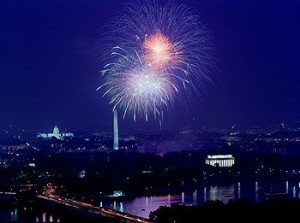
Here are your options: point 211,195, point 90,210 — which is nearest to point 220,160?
point 211,195

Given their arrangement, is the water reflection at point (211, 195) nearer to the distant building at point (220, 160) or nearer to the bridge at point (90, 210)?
the bridge at point (90, 210)

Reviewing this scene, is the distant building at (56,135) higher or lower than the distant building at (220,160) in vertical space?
higher

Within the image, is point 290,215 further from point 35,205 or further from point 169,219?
point 35,205

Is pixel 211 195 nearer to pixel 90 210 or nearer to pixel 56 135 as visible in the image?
pixel 90 210

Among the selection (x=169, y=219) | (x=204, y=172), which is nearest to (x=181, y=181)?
(x=204, y=172)

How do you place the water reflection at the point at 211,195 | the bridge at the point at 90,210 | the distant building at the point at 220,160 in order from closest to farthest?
1. the bridge at the point at 90,210
2. the water reflection at the point at 211,195
3. the distant building at the point at 220,160

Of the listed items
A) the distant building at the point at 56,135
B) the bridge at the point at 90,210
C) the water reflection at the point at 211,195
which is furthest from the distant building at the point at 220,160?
the distant building at the point at 56,135
